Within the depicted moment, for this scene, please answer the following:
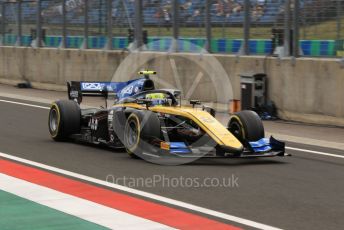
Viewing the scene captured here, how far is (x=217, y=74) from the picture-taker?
63.5ft

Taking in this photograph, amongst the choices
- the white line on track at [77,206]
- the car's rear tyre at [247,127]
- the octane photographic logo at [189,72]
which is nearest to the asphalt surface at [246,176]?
the car's rear tyre at [247,127]

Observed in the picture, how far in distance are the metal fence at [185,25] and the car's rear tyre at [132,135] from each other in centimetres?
644

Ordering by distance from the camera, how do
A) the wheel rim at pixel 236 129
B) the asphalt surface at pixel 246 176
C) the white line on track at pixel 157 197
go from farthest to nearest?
the wheel rim at pixel 236 129 → the asphalt surface at pixel 246 176 → the white line on track at pixel 157 197

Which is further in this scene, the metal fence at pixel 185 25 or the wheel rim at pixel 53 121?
the metal fence at pixel 185 25

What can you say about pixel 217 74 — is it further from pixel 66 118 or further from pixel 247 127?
pixel 247 127

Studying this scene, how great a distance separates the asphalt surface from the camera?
7496 mm

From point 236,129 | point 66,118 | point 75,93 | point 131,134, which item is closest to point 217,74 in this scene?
point 75,93

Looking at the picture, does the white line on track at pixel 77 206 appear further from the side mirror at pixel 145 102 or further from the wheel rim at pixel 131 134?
the side mirror at pixel 145 102

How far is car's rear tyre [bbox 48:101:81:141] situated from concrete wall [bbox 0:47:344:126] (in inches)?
34.1

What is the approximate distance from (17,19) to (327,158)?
19.7 metres

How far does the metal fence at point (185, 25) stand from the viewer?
54.3ft

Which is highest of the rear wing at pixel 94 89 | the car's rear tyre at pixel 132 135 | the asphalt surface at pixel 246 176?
the rear wing at pixel 94 89

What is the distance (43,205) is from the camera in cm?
770

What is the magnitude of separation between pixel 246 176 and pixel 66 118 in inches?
157
